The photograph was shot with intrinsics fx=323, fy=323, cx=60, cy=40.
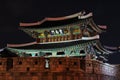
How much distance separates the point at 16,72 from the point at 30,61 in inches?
66.1

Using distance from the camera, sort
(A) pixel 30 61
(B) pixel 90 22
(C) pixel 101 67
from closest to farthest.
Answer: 1. (A) pixel 30 61
2. (C) pixel 101 67
3. (B) pixel 90 22

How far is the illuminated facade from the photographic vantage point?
30.4 meters

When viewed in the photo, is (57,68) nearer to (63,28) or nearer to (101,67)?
(101,67)

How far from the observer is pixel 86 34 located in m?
39.1

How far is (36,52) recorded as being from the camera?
3841cm

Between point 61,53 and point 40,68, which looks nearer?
point 40,68

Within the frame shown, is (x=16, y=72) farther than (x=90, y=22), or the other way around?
(x=90, y=22)

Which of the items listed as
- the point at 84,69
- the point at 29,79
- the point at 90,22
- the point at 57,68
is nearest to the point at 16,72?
the point at 29,79

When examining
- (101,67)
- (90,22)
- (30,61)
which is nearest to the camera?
(30,61)

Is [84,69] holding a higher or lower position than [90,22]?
lower

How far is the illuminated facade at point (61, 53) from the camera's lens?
30359mm

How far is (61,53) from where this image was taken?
37.8 m

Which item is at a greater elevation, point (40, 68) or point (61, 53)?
point (61, 53)

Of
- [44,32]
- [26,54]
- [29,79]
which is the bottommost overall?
[29,79]
